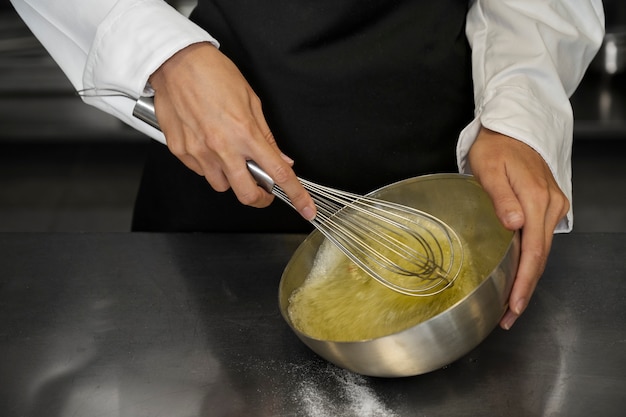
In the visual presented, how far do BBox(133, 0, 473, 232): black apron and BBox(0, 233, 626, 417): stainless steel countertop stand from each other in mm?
124

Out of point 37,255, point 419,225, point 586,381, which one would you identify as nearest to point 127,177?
point 37,255

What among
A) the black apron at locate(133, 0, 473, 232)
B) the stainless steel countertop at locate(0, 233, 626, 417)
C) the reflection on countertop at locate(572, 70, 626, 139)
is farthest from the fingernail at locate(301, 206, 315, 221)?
the reflection on countertop at locate(572, 70, 626, 139)

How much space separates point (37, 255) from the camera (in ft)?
3.36

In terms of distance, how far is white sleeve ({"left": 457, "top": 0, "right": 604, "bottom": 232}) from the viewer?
890mm

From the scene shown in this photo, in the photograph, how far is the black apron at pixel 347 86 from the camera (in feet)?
3.33

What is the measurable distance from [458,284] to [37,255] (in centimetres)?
55

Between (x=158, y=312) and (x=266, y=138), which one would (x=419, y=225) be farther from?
(x=158, y=312)

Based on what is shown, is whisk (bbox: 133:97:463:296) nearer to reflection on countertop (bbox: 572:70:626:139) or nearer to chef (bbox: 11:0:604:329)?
chef (bbox: 11:0:604:329)

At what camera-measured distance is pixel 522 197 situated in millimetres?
790

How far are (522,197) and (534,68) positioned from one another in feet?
0.71

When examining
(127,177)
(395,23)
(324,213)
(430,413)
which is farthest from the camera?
(127,177)

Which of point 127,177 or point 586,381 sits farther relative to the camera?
point 127,177

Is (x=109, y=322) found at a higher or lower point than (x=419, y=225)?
lower

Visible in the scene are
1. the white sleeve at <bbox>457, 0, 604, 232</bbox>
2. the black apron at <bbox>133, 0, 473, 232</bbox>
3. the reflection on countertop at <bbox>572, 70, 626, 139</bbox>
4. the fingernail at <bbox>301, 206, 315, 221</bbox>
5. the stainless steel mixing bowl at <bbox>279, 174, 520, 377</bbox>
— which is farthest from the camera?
the reflection on countertop at <bbox>572, 70, 626, 139</bbox>
